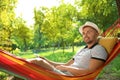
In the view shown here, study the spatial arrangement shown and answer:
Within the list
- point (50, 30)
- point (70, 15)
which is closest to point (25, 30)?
point (50, 30)

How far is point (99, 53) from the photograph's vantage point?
119 inches

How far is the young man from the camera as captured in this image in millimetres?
2928

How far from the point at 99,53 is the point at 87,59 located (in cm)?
16

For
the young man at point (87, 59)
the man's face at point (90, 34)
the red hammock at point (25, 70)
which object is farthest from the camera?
the man's face at point (90, 34)

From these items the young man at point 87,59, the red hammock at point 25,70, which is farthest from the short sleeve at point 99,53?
the red hammock at point 25,70

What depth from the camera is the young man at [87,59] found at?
2.93m

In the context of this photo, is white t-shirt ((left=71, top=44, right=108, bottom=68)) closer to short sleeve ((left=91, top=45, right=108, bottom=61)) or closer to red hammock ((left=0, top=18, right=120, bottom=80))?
short sleeve ((left=91, top=45, right=108, bottom=61))

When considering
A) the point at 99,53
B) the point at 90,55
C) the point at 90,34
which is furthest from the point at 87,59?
the point at 90,34

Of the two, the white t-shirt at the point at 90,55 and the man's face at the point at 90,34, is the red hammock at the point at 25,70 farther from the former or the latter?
the man's face at the point at 90,34

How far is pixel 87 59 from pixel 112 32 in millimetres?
885

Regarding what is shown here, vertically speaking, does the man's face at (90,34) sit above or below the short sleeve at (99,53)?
above

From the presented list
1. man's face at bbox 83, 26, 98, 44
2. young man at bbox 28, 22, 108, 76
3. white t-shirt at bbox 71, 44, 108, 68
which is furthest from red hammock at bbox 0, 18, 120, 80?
man's face at bbox 83, 26, 98, 44

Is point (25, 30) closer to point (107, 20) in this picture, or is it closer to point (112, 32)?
point (107, 20)

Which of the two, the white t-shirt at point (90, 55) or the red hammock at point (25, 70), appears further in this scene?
the white t-shirt at point (90, 55)
